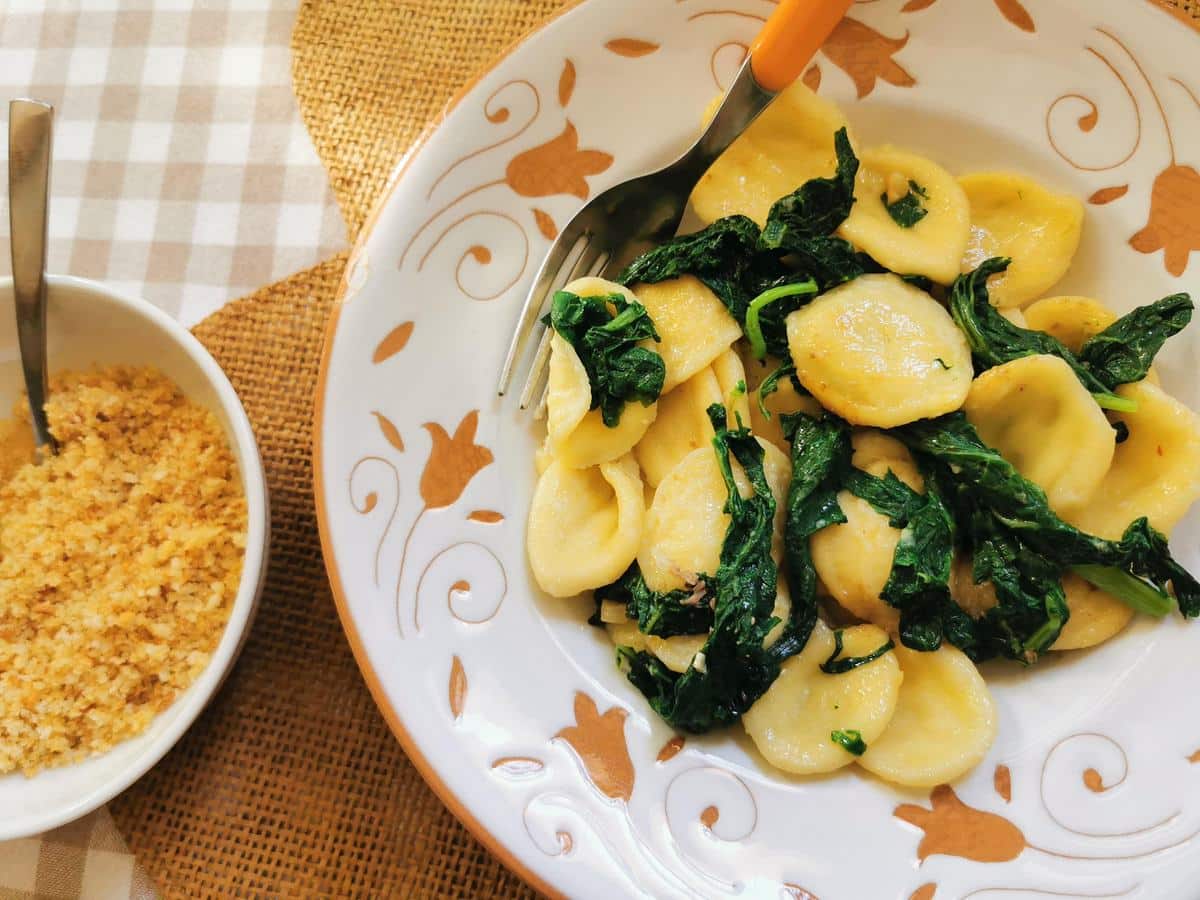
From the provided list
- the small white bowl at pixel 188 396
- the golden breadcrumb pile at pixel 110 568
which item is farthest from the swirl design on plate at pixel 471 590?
the golden breadcrumb pile at pixel 110 568

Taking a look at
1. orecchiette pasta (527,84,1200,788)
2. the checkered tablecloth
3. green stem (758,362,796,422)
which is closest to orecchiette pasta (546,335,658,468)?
orecchiette pasta (527,84,1200,788)

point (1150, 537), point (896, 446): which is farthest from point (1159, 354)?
point (896, 446)

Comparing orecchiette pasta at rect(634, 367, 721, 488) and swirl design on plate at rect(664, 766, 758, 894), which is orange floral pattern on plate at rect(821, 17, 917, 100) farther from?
swirl design on plate at rect(664, 766, 758, 894)

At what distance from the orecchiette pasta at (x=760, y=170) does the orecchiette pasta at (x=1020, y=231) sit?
0.36 meters

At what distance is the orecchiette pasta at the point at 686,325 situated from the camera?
207 cm

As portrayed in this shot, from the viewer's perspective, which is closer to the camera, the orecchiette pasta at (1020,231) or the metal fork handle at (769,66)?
the metal fork handle at (769,66)

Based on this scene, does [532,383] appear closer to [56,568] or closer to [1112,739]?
[56,568]

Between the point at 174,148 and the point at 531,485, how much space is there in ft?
5.27

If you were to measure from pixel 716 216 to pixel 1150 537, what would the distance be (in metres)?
1.15

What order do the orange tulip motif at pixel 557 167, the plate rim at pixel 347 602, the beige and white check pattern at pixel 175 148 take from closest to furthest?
1. the plate rim at pixel 347 602
2. the orange tulip motif at pixel 557 167
3. the beige and white check pattern at pixel 175 148

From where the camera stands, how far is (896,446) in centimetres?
207

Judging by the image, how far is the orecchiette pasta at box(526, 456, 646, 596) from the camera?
199cm

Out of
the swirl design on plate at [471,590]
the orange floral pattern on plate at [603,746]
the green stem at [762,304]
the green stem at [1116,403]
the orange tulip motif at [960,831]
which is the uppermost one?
the green stem at [1116,403]

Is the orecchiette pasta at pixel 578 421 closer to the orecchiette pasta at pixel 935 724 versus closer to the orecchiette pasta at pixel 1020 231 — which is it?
the orecchiette pasta at pixel 935 724
